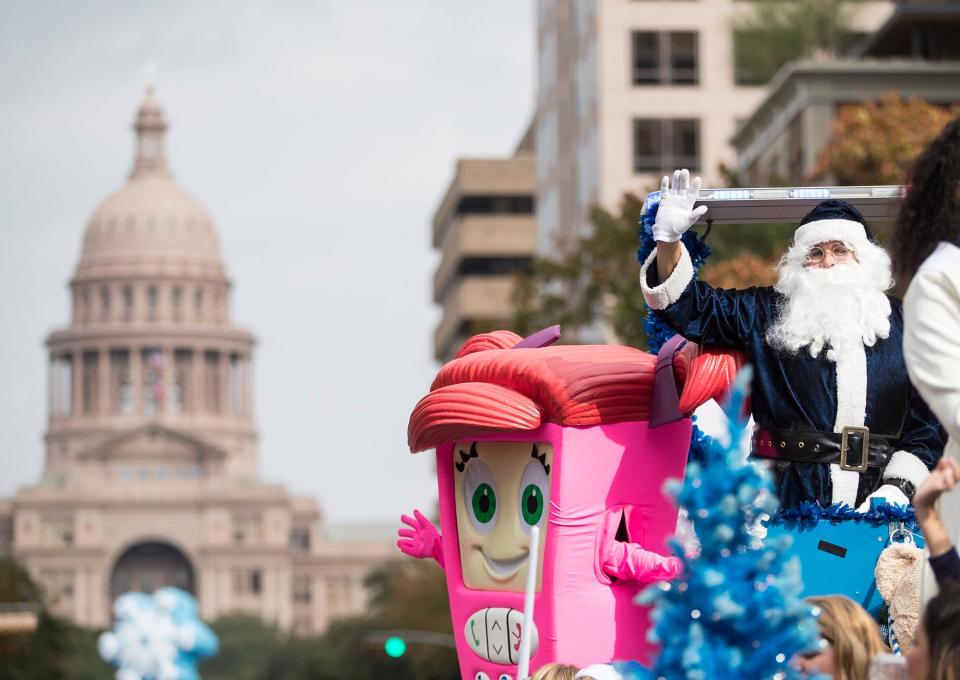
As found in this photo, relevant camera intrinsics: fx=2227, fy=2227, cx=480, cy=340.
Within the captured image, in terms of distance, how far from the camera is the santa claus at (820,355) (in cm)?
637

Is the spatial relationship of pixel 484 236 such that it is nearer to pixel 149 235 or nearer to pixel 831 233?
pixel 831 233

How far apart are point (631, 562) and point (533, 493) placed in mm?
409

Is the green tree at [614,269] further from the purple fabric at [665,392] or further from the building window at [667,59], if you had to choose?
the purple fabric at [665,392]

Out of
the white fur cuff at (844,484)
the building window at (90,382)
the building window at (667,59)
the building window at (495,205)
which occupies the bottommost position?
the white fur cuff at (844,484)

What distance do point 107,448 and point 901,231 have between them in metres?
111

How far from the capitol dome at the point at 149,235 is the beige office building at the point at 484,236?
2367 inches

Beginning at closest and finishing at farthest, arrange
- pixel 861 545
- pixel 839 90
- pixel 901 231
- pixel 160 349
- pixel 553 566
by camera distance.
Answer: pixel 901 231 → pixel 861 545 → pixel 553 566 → pixel 839 90 → pixel 160 349

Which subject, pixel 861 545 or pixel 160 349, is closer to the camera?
pixel 861 545

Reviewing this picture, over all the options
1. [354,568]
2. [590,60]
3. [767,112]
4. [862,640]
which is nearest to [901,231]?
[862,640]

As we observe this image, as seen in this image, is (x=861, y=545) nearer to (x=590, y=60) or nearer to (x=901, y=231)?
(x=901, y=231)

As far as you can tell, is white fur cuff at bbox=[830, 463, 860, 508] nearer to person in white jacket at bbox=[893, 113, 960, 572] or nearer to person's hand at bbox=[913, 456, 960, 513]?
person in white jacket at bbox=[893, 113, 960, 572]

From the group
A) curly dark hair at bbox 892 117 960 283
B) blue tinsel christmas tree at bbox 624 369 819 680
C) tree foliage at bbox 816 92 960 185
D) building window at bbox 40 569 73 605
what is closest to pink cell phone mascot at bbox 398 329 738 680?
curly dark hair at bbox 892 117 960 283

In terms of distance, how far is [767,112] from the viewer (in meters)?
33.7

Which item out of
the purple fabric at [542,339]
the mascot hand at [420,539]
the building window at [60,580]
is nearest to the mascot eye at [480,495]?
the mascot hand at [420,539]
